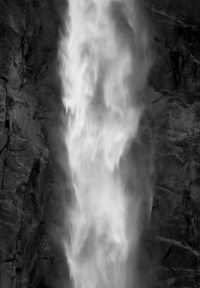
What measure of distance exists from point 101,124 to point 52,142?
3.16 m

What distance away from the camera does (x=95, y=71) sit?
30.1m

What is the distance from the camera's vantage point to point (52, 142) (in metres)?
27.6

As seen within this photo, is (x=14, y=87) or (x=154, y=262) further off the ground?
(x=14, y=87)

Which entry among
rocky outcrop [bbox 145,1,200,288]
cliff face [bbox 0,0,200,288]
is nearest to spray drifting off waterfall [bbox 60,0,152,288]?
cliff face [bbox 0,0,200,288]

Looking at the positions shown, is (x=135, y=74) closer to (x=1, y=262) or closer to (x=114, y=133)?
(x=114, y=133)

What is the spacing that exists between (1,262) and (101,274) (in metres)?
5.01

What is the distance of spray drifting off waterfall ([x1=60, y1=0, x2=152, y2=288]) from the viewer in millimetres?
27047

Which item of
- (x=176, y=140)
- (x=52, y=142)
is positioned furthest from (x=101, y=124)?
(x=176, y=140)

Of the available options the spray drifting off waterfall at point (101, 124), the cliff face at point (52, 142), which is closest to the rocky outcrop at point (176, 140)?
the cliff face at point (52, 142)

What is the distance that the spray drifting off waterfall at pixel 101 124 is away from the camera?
2705 cm

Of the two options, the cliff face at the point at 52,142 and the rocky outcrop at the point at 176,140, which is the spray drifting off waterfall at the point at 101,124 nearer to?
the cliff face at the point at 52,142

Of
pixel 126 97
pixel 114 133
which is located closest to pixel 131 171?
pixel 114 133

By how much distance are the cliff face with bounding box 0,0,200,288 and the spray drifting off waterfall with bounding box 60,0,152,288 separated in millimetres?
834

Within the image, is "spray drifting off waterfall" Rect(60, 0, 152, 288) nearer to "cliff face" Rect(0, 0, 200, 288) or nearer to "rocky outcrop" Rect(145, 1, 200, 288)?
"cliff face" Rect(0, 0, 200, 288)
